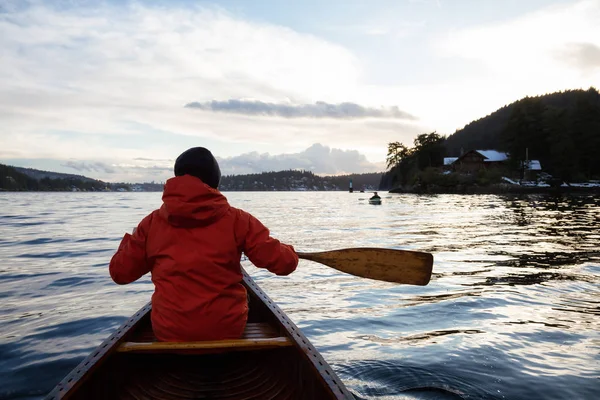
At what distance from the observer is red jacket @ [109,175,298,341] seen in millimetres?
3070

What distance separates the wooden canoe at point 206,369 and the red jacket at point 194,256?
0.19m

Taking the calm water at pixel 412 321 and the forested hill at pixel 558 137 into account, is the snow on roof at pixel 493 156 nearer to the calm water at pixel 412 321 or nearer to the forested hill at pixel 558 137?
the forested hill at pixel 558 137

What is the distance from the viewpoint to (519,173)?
83438 mm

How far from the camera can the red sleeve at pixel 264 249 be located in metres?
3.25

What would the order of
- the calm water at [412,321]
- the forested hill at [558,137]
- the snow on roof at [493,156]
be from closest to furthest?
the calm water at [412,321]
the forested hill at [558,137]
the snow on roof at [493,156]

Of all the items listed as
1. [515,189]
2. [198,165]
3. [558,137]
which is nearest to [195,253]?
[198,165]

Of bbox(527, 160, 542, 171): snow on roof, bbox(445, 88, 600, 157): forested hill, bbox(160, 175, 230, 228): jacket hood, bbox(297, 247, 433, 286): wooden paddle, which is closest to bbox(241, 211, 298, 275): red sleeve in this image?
bbox(160, 175, 230, 228): jacket hood

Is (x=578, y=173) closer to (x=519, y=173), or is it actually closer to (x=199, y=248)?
(x=519, y=173)

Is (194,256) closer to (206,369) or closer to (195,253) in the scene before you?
(195,253)

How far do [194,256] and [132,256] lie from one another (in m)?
0.53

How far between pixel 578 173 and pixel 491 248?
72460mm

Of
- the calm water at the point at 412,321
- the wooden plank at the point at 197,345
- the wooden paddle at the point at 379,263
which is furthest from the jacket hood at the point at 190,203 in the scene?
the calm water at the point at 412,321

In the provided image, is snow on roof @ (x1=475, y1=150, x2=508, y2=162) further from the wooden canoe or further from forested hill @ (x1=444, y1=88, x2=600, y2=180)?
the wooden canoe

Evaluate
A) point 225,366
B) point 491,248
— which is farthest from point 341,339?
point 491,248
